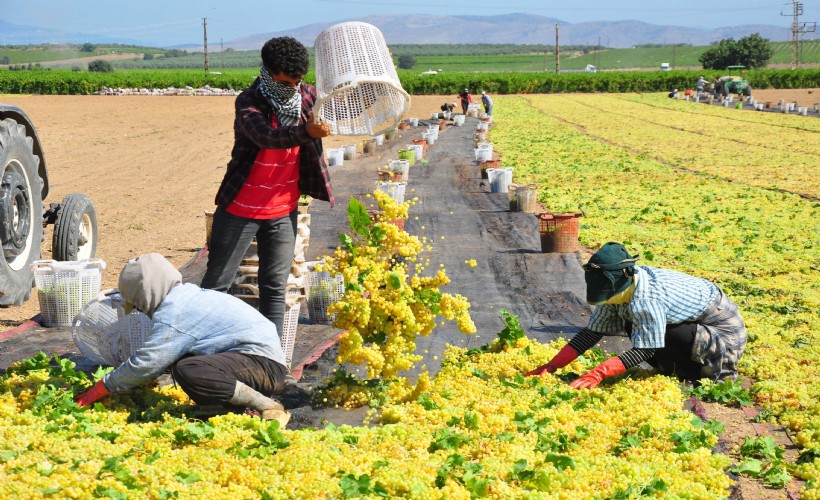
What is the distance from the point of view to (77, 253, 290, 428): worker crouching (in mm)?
5715

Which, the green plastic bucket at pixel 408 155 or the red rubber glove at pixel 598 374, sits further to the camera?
the green plastic bucket at pixel 408 155

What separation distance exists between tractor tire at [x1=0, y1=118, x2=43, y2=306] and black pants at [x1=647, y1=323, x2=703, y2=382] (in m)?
5.54

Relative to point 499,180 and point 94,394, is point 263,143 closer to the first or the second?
point 94,394

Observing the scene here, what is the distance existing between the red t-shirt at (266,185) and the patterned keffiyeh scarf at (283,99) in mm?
212

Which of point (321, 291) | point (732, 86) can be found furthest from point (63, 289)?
point (732, 86)

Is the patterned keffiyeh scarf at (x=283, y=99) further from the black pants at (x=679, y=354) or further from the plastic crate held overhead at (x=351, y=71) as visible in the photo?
the black pants at (x=679, y=354)

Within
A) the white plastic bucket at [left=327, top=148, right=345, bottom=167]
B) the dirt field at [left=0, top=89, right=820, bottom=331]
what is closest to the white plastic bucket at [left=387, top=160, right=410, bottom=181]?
the dirt field at [left=0, top=89, right=820, bottom=331]

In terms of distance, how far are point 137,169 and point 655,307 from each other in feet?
57.0

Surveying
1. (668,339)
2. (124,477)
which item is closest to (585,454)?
(668,339)

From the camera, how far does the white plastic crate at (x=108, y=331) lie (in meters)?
6.75

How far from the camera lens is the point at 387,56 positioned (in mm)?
6379

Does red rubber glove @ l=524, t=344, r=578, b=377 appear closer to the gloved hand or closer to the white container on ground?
the gloved hand

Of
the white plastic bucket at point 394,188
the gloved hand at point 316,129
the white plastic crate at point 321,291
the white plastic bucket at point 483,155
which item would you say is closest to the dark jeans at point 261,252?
the gloved hand at point 316,129

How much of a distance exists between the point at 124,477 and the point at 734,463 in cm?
349
